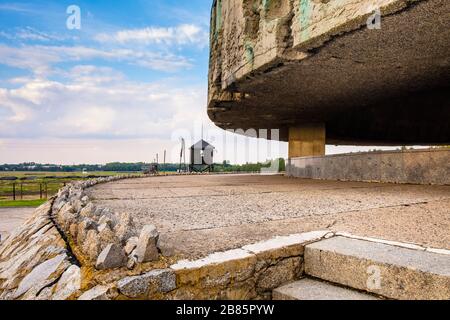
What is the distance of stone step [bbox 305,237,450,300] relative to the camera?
1639mm

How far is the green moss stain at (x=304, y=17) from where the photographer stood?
5.13m

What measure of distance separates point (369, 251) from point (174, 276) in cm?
120

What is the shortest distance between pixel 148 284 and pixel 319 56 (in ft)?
16.7

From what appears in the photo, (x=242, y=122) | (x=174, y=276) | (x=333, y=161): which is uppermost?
(x=242, y=122)

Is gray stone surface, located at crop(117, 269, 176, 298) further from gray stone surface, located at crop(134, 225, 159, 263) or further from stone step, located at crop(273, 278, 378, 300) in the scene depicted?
stone step, located at crop(273, 278, 378, 300)

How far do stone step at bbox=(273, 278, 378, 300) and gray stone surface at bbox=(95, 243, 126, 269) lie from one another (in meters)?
0.91

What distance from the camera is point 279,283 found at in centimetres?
199

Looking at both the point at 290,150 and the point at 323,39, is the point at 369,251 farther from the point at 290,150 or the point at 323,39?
the point at 290,150

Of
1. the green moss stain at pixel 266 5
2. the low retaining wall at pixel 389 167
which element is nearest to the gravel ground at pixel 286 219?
the low retaining wall at pixel 389 167

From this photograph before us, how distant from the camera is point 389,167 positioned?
722 centimetres

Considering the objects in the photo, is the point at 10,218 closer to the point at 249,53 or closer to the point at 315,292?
the point at 249,53

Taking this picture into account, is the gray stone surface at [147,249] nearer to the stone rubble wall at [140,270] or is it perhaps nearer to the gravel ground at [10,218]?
the stone rubble wall at [140,270]

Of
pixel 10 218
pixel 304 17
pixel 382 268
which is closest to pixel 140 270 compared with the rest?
pixel 382 268

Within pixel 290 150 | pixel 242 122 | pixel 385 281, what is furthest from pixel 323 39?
pixel 290 150
